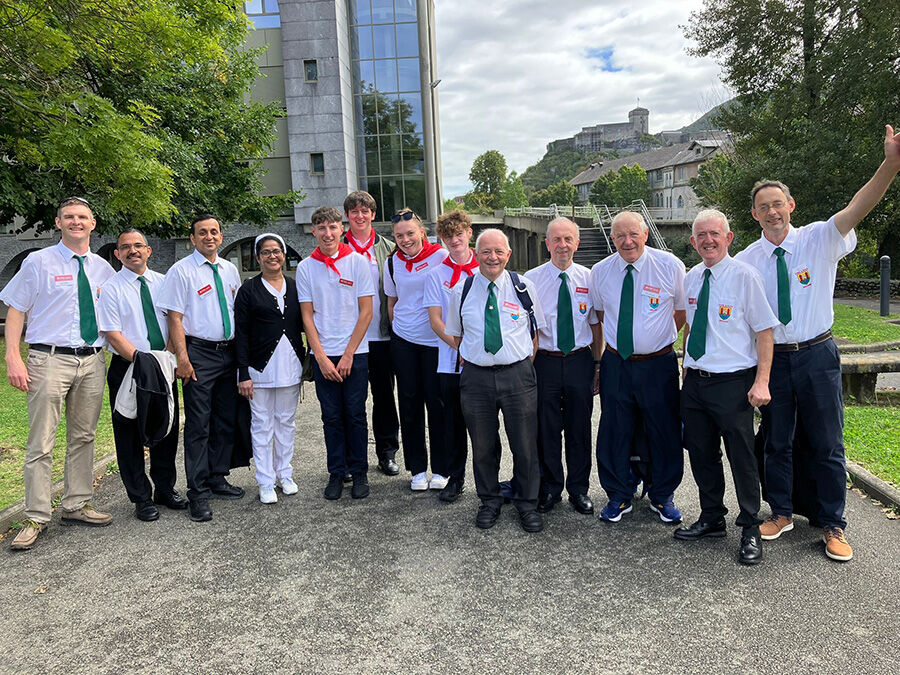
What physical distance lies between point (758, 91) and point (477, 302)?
21.7 meters

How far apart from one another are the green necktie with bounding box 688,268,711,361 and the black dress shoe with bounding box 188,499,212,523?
147 inches

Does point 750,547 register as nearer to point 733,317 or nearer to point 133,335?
point 733,317

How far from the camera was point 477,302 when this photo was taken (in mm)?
4445

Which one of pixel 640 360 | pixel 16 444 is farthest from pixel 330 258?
pixel 16 444

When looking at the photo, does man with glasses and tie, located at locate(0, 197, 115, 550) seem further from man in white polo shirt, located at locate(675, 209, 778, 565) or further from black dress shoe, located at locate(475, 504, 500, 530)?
man in white polo shirt, located at locate(675, 209, 778, 565)

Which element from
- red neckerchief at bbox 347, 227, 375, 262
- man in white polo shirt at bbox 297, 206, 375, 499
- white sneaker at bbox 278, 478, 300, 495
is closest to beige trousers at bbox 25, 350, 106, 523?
white sneaker at bbox 278, 478, 300, 495

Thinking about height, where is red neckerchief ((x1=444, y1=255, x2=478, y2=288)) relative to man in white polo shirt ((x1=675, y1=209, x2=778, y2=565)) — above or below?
above

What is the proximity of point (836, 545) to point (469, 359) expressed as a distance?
8.59ft

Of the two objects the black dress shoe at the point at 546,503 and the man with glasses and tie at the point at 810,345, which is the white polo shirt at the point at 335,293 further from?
the man with glasses and tie at the point at 810,345

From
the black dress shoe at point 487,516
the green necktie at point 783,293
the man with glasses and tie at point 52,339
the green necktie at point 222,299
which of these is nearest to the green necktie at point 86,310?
the man with glasses and tie at point 52,339

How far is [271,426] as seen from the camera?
5148 mm

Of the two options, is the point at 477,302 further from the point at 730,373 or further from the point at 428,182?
the point at 428,182

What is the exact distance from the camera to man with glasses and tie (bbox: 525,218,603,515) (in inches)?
179

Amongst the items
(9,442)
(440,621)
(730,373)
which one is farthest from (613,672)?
(9,442)
